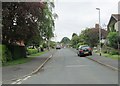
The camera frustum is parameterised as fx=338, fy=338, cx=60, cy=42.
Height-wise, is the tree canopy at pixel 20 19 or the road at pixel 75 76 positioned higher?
the tree canopy at pixel 20 19

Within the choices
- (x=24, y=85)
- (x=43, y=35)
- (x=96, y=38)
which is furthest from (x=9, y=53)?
(x=96, y=38)

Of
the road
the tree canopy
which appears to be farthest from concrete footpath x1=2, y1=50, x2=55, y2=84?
the tree canopy

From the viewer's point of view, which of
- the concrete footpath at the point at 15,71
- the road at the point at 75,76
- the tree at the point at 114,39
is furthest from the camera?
the tree at the point at 114,39

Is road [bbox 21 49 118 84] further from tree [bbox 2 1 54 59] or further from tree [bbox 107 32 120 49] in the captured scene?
tree [bbox 107 32 120 49]

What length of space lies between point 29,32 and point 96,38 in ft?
151

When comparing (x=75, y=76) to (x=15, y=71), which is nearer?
(x=75, y=76)

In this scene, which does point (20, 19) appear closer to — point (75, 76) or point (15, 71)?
point (15, 71)

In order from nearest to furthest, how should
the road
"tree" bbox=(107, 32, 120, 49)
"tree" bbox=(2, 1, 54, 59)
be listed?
the road, "tree" bbox=(2, 1, 54, 59), "tree" bbox=(107, 32, 120, 49)

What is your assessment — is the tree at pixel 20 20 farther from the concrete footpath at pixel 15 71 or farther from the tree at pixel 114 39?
the tree at pixel 114 39

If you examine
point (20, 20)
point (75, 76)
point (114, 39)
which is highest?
point (20, 20)

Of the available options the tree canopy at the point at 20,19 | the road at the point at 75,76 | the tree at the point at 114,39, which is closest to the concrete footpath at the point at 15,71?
the road at the point at 75,76

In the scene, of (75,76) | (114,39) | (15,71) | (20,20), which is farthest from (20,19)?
(114,39)

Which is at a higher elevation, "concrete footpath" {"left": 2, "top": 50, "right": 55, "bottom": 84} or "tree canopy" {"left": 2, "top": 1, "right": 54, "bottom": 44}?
"tree canopy" {"left": 2, "top": 1, "right": 54, "bottom": 44}

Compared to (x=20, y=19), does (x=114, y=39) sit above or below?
below
